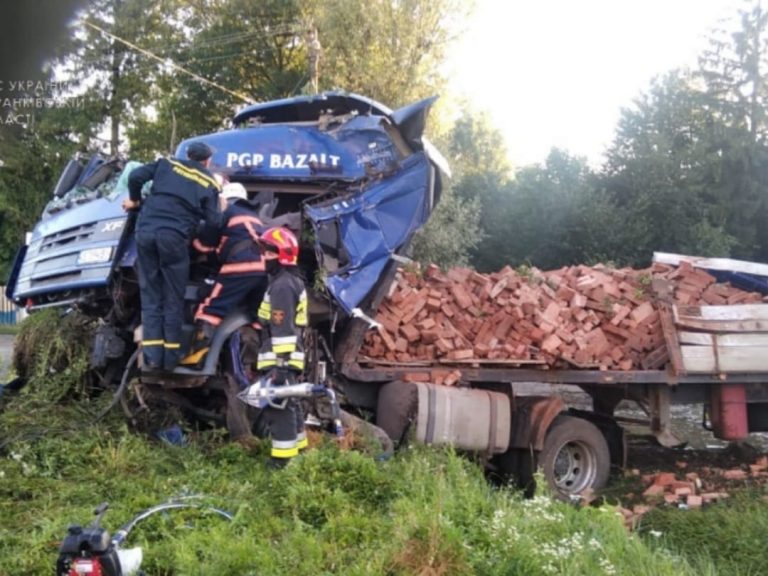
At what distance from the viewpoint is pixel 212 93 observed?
77.8 feet

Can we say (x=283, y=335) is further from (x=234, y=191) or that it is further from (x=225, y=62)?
(x=225, y=62)

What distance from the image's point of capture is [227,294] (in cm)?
505

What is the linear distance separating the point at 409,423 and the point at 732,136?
23.2 m

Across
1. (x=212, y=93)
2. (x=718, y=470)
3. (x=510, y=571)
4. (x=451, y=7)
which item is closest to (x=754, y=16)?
(x=451, y=7)

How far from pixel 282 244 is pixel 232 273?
0.44 m

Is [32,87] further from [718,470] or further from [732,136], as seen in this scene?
[732,136]

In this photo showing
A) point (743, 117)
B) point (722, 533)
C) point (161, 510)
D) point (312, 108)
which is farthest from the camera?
point (743, 117)

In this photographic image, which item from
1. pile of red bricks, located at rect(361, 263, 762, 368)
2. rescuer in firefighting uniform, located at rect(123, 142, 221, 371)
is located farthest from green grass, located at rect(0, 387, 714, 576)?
pile of red bricks, located at rect(361, 263, 762, 368)

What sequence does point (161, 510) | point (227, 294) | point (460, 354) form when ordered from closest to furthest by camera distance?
point (161, 510) < point (227, 294) < point (460, 354)

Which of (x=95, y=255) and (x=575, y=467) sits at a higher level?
(x=95, y=255)

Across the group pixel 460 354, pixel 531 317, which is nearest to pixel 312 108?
pixel 460 354

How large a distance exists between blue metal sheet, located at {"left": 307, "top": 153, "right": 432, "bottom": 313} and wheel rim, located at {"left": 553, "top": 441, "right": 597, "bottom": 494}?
230 cm

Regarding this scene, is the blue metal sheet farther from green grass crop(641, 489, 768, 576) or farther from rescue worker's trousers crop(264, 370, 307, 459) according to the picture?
green grass crop(641, 489, 768, 576)

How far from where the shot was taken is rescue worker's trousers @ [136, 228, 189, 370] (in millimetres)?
4801
